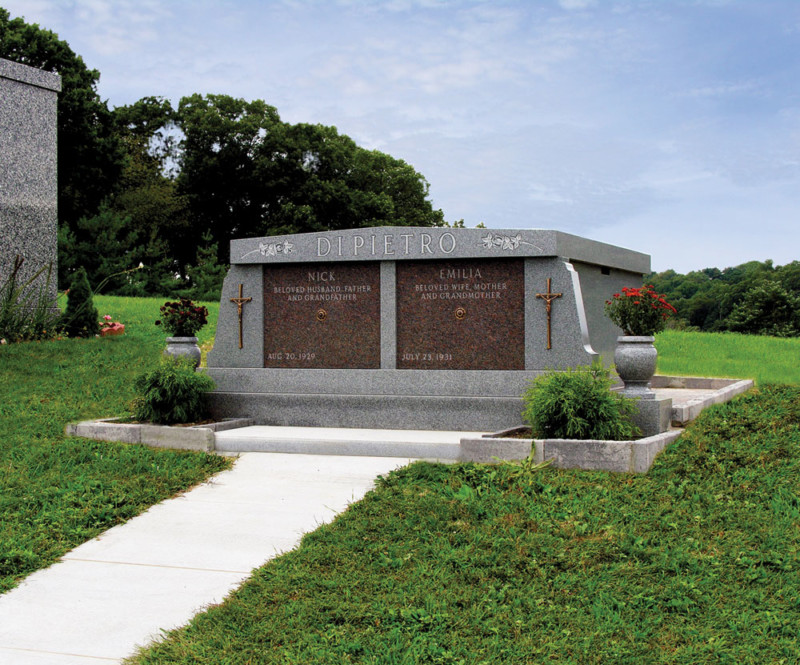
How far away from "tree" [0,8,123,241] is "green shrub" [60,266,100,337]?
1082 cm

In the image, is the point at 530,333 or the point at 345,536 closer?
the point at 345,536

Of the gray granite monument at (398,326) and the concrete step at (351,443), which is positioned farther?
the gray granite monument at (398,326)

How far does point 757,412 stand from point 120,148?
25.2 m

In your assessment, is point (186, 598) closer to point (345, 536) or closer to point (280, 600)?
point (280, 600)

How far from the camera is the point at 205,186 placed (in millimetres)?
34688

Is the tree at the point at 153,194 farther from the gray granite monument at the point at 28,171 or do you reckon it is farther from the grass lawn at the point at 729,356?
the grass lawn at the point at 729,356

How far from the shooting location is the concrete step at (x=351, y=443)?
7941 millimetres

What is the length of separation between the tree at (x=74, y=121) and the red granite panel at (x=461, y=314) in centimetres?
1933

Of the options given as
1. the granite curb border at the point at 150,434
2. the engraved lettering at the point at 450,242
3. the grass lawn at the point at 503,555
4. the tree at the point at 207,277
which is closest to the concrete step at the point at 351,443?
the granite curb border at the point at 150,434

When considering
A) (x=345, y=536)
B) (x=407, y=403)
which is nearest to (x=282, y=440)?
(x=407, y=403)

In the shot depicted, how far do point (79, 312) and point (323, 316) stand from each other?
7.68m

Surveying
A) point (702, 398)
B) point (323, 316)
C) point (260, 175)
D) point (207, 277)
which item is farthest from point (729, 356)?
point (260, 175)

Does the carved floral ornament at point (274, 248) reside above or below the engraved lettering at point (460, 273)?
above

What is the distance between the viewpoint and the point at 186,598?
4.77 meters
